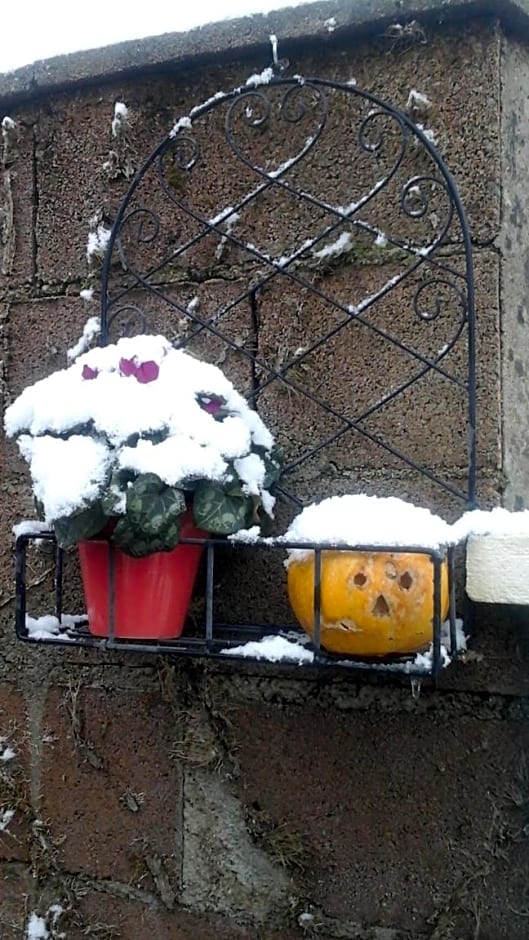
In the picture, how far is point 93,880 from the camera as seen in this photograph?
1563mm

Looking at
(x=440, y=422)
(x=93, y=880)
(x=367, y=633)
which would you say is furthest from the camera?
(x=93, y=880)

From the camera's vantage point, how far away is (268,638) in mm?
1315

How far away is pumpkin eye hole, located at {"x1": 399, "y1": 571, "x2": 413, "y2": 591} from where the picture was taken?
3.77 ft

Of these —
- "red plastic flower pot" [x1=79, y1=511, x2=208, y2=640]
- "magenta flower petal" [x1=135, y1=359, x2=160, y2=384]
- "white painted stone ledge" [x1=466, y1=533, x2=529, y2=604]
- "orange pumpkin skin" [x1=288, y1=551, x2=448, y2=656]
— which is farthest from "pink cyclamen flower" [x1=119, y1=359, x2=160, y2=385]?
"white painted stone ledge" [x1=466, y1=533, x2=529, y2=604]

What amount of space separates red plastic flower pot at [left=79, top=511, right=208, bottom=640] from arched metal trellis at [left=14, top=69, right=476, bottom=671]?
60mm

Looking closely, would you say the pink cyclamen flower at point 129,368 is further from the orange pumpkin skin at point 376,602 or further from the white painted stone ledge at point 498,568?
the white painted stone ledge at point 498,568

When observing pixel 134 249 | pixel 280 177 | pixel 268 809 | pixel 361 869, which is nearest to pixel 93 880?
pixel 268 809

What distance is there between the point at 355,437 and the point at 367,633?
0.38 meters

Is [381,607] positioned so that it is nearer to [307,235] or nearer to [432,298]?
[432,298]

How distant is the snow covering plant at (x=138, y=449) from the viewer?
3.92ft

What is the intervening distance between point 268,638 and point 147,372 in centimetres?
41

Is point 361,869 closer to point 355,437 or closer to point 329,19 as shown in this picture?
→ point 355,437

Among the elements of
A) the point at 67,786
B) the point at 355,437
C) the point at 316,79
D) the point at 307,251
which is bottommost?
the point at 67,786

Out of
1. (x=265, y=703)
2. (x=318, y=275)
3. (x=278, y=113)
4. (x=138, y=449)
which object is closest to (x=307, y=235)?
(x=318, y=275)
